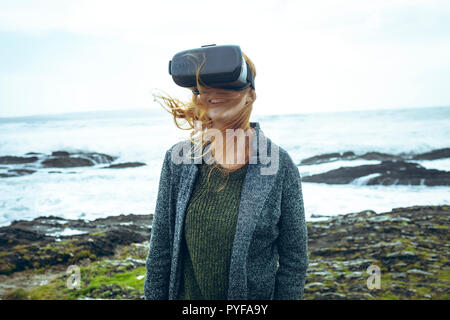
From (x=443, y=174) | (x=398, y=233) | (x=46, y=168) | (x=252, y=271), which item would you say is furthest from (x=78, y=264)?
(x=46, y=168)

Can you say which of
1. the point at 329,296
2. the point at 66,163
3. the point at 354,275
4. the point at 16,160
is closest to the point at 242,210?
the point at 329,296

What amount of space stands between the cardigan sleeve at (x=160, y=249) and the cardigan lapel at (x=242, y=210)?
0.30 feet

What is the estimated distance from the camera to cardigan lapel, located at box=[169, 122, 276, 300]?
1.73 m

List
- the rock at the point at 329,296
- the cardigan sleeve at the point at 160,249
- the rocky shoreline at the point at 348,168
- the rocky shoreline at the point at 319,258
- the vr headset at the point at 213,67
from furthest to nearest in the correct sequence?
the rocky shoreline at the point at 348,168 → the rocky shoreline at the point at 319,258 → the rock at the point at 329,296 → the cardigan sleeve at the point at 160,249 → the vr headset at the point at 213,67

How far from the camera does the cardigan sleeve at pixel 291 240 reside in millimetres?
1853

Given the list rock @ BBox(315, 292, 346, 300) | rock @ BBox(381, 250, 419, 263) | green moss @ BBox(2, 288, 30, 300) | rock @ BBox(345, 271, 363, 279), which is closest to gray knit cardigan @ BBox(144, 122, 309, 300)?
rock @ BBox(315, 292, 346, 300)

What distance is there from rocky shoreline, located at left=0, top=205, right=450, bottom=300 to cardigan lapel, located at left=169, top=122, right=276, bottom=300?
10.3 ft

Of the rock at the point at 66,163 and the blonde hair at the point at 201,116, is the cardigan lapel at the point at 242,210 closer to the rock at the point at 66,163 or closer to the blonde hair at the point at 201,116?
the blonde hair at the point at 201,116

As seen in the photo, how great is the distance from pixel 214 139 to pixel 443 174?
1709cm

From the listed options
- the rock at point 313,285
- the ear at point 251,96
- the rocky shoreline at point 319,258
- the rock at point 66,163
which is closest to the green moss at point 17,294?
the rocky shoreline at point 319,258

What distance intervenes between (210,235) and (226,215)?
0.50 ft

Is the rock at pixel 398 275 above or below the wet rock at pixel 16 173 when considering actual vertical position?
below

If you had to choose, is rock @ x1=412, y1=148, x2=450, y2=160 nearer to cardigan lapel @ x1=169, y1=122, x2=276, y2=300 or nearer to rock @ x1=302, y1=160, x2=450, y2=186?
rock @ x1=302, y1=160, x2=450, y2=186
